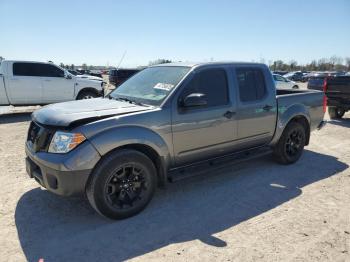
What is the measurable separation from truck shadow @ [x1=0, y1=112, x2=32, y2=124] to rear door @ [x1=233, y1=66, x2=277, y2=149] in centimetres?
794

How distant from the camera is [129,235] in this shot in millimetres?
3477

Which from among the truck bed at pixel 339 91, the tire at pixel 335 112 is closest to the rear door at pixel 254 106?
the truck bed at pixel 339 91

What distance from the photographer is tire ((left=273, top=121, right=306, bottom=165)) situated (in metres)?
5.77

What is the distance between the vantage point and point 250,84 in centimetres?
511

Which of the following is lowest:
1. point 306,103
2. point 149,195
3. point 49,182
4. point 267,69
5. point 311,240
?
point 311,240

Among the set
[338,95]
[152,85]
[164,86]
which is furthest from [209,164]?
[338,95]

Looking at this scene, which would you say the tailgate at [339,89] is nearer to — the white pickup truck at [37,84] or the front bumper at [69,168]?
the white pickup truck at [37,84]

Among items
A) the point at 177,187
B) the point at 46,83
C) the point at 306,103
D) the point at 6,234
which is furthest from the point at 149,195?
the point at 46,83

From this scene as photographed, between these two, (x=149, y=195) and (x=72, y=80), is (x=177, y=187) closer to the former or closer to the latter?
(x=149, y=195)

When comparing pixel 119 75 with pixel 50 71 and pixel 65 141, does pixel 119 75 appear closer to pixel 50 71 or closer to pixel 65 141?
pixel 50 71

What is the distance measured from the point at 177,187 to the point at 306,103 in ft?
10.1

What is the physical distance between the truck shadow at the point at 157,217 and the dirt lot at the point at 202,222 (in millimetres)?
10

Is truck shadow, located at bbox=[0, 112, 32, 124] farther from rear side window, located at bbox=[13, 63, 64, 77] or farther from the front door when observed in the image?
the front door

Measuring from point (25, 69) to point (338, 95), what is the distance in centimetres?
1079
